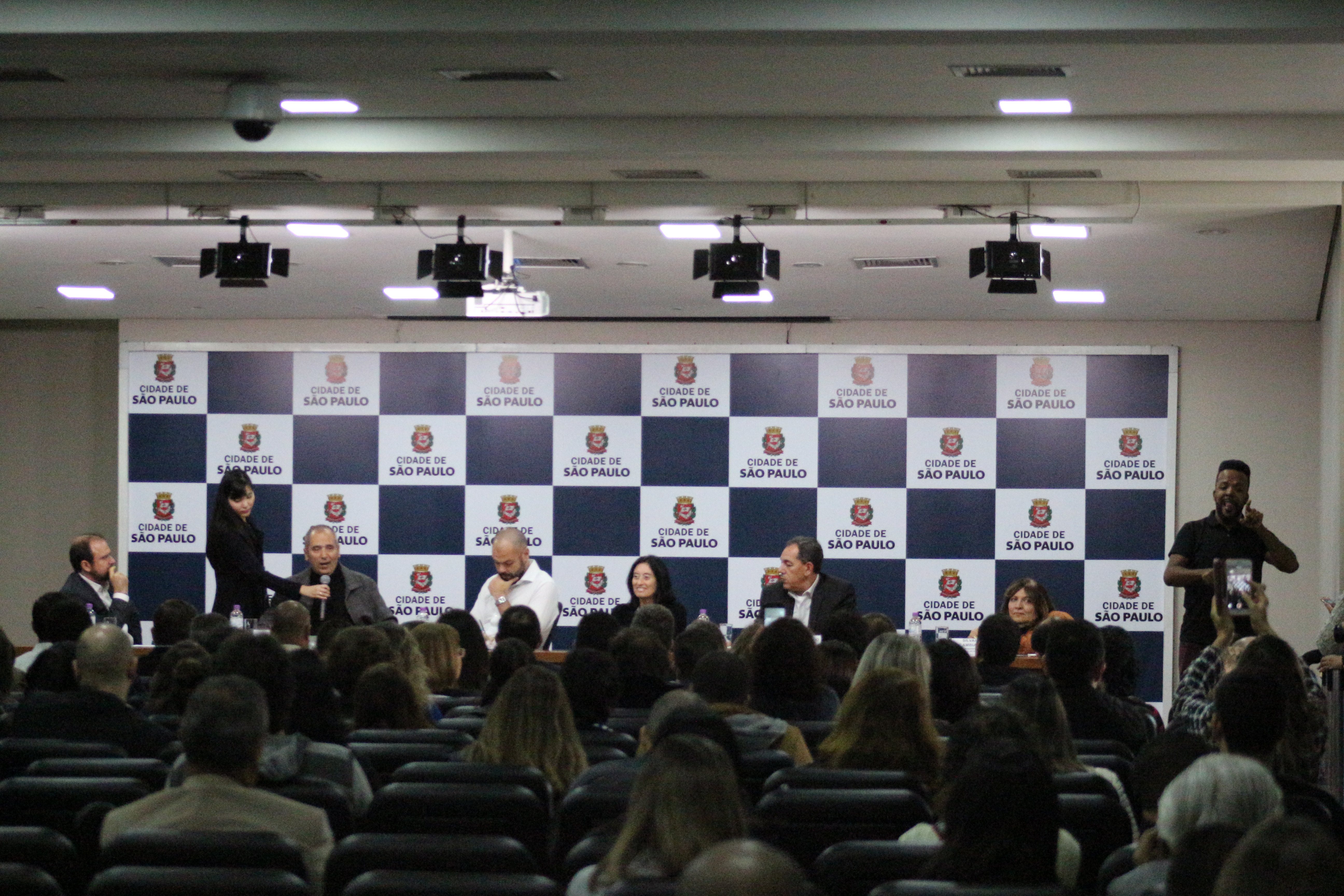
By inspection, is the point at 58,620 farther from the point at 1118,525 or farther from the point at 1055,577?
the point at 1118,525

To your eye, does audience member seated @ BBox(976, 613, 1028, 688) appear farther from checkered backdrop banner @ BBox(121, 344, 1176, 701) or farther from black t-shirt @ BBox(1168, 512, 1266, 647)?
checkered backdrop banner @ BBox(121, 344, 1176, 701)

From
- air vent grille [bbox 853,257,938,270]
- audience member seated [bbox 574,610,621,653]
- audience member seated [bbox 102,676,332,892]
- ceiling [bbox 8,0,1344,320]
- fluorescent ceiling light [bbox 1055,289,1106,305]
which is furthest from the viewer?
fluorescent ceiling light [bbox 1055,289,1106,305]

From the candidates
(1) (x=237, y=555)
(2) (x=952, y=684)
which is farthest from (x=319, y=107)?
(2) (x=952, y=684)

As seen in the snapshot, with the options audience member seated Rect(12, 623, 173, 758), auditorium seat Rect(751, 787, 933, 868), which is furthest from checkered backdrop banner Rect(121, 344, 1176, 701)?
auditorium seat Rect(751, 787, 933, 868)

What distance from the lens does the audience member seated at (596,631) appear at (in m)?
6.09

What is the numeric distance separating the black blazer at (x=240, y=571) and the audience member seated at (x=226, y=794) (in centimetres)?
475

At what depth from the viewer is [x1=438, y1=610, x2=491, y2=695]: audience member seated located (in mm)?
6199

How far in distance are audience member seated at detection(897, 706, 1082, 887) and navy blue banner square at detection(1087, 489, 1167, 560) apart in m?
7.79

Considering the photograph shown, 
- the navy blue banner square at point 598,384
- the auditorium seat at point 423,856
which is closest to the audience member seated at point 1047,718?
the auditorium seat at point 423,856

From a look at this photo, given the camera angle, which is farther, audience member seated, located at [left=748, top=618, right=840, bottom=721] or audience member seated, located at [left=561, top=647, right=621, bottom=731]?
audience member seated, located at [left=748, top=618, right=840, bottom=721]

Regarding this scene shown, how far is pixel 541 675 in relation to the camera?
387cm

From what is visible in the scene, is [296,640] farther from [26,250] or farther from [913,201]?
[26,250]

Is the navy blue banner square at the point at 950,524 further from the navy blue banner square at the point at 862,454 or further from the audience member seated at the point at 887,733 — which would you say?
the audience member seated at the point at 887,733

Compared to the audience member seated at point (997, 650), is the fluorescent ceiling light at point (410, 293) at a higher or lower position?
higher
